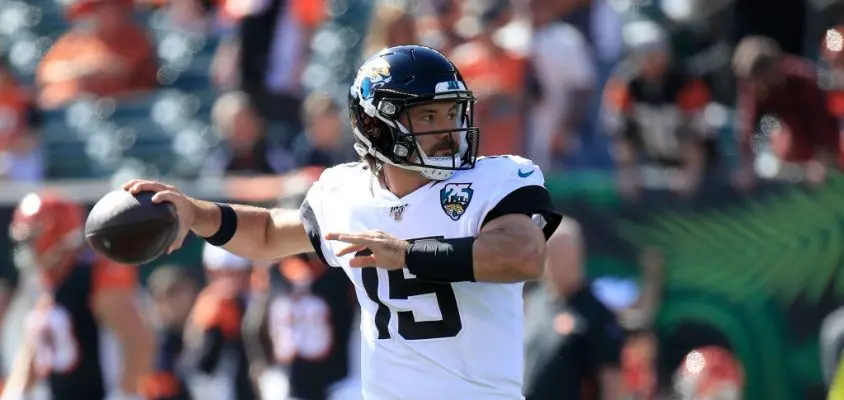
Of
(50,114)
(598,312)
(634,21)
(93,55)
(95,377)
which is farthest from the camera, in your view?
(50,114)

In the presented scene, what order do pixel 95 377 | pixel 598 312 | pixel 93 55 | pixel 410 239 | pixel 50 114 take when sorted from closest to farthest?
pixel 410 239
pixel 598 312
pixel 95 377
pixel 93 55
pixel 50 114

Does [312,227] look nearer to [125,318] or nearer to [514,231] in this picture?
[514,231]

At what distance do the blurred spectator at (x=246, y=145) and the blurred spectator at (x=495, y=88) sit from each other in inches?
49.8

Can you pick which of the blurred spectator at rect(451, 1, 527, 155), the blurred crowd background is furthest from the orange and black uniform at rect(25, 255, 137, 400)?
the blurred spectator at rect(451, 1, 527, 155)

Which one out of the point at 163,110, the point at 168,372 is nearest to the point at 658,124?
the point at 168,372

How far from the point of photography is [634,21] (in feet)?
30.1

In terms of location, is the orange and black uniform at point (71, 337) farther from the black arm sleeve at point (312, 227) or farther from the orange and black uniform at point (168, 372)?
the black arm sleeve at point (312, 227)

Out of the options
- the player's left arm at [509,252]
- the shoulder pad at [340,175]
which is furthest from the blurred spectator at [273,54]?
the player's left arm at [509,252]

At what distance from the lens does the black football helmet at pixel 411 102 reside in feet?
12.8

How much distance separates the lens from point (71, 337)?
7184 millimetres

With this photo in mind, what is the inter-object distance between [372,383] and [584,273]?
3.99m

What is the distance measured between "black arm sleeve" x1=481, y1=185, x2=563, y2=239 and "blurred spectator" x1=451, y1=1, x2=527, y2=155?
4.43m

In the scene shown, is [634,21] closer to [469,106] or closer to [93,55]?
[93,55]

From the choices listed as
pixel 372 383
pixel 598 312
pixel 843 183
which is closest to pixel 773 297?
pixel 843 183
